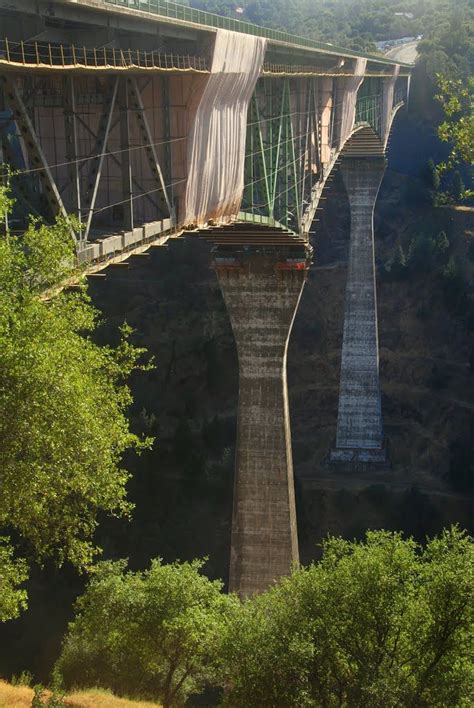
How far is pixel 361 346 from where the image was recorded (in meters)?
68.2

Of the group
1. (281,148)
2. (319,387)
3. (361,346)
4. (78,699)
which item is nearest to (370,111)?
(361,346)

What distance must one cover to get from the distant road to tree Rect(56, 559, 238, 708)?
95.9m

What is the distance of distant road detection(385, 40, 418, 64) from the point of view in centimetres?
11869

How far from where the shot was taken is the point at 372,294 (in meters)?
67.8

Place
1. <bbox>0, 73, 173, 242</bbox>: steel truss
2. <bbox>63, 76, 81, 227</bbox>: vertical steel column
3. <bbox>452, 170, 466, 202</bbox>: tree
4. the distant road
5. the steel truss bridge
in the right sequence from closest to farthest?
<bbox>0, 73, 173, 242</bbox>: steel truss → the steel truss bridge → <bbox>63, 76, 81, 227</bbox>: vertical steel column → <bbox>452, 170, 466, 202</bbox>: tree → the distant road

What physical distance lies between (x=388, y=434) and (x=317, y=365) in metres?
8.45

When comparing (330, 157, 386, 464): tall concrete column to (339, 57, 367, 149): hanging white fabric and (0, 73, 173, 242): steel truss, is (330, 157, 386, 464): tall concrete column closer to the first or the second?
(339, 57, 367, 149): hanging white fabric

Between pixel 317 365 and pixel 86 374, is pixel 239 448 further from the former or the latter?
pixel 317 365

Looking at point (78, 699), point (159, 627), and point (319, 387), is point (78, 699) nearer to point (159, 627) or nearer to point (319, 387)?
point (159, 627)

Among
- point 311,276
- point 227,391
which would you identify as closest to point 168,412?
point 227,391

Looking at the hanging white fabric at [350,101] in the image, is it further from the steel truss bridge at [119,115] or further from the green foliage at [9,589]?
the green foliage at [9,589]

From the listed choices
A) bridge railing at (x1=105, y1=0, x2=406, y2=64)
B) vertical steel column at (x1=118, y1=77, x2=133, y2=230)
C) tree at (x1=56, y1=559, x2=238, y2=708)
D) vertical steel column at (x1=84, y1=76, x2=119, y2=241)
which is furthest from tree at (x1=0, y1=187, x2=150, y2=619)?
bridge railing at (x1=105, y1=0, x2=406, y2=64)

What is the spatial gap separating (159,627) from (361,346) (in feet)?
143

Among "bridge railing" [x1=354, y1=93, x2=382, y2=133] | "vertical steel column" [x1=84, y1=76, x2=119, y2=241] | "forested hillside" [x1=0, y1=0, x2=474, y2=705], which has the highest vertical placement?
"vertical steel column" [x1=84, y1=76, x2=119, y2=241]
